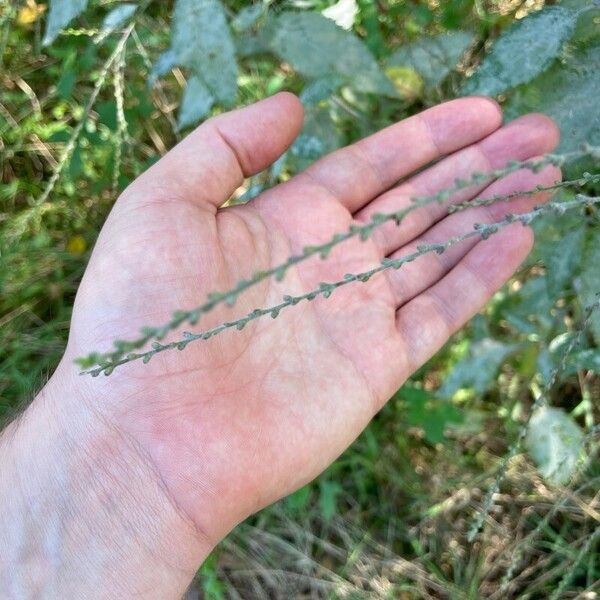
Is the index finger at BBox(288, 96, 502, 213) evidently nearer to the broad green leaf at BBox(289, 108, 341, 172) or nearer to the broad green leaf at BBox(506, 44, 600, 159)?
the broad green leaf at BBox(289, 108, 341, 172)

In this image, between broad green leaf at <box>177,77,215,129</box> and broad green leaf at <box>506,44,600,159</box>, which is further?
broad green leaf at <box>177,77,215,129</box>

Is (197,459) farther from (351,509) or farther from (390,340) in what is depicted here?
(351,509)

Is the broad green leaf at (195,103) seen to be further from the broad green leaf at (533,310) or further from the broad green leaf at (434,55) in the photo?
the broad green leaf at (533,310)

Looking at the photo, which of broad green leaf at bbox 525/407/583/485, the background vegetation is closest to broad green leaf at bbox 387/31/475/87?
the background vegetation

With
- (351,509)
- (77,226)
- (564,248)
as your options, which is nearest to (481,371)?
(564,248)

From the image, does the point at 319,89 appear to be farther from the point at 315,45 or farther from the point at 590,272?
the point at 590,272

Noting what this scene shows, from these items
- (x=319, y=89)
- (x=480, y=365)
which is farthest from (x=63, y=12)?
(x=480, y=365)

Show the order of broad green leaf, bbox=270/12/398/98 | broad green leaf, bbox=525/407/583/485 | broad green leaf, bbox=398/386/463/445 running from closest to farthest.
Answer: broad green leaf, bbox=270/12/398/98, broad green leaf, bbox=525/407/583/485, broad green leaf, bbox=398/386/463/445
